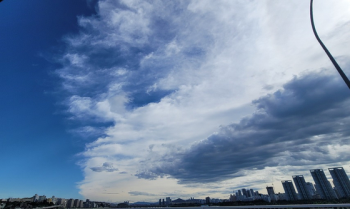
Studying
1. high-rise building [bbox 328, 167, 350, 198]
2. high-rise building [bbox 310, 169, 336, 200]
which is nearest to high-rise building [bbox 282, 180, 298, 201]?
high-rise building [bbox 310, 169, 336, 200]

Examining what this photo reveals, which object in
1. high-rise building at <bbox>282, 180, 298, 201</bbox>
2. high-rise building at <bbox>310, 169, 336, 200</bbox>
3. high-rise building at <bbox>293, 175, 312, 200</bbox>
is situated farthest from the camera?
high-rise building at <bbox>282, 180, 298, 201</bbox>

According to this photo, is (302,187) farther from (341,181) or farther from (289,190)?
(341,181)

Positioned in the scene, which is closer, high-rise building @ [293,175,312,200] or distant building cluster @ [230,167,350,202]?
distant building cluster @ [230,167,350,202]

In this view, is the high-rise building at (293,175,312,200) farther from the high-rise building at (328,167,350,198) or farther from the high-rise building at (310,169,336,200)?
the high-rise building at (328,167,350,198)

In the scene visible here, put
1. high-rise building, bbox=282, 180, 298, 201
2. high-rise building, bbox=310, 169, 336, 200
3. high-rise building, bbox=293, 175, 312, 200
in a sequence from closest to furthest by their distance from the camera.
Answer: high-rise building, bbox=310, 169, 336, 200 → high-rise building, bbox=293, 175, 312, 200 → high-rise building, bbox=282, 180, 298, 201

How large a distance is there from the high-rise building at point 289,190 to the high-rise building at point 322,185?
1582cm

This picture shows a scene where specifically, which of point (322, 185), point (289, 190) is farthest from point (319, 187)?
point (289, 190)

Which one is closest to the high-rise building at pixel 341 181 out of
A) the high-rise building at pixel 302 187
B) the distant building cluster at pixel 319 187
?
the distant building cluster at pixel 319 187

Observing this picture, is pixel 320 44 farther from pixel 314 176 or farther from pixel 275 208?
pixel 314 176

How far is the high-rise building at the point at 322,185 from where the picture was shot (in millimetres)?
106438

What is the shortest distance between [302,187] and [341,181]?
21.8m

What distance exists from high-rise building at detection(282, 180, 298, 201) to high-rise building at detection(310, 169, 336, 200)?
51.9 ft

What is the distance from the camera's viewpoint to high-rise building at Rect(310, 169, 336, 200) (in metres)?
106

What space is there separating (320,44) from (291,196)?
5912 inches
